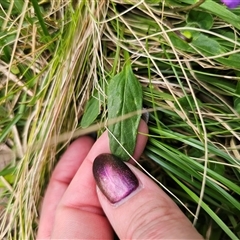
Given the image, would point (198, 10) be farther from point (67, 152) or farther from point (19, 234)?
point (19, 234)

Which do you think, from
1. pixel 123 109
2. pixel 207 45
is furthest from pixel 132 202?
pixel 207 45

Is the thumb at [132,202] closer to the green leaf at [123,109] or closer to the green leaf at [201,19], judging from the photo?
the green leaf at [123,109]

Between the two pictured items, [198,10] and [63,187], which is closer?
[198,10]

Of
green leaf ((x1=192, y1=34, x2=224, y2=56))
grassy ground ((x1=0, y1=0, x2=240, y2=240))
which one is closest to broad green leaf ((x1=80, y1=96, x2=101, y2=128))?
grassy ground ((x1=0, y1=0, x2=240, y2=240))

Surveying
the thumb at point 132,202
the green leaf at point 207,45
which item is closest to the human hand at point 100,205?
the thumb at point 132,202

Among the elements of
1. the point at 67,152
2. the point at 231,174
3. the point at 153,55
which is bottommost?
the point at 231,174

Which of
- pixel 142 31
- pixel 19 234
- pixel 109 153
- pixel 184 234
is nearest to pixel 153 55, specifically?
pixel 142 31
